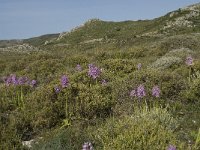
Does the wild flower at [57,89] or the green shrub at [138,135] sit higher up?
the wild flower at [57,89]

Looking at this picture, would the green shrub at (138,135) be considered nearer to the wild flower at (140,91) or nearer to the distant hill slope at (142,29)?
the wild flower at (140,91)

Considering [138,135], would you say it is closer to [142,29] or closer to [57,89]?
[57,89]

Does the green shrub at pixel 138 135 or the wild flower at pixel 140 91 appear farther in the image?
the wild flower at pixel 140 91

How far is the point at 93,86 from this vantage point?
10555mm

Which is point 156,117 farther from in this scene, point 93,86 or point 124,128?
point 93,86

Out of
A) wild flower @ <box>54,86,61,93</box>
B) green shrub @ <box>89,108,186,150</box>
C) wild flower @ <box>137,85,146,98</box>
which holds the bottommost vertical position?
green shrub @ <box>89,108,186,150</box>

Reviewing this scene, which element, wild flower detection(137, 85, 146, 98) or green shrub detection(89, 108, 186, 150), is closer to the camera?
green shrub detection(89, 108, 186, 150)

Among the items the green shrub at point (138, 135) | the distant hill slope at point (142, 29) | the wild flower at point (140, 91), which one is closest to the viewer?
the green shrub at point (138, 135)

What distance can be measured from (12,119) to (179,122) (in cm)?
333

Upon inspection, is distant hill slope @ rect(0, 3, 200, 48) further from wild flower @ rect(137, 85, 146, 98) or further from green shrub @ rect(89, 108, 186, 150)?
green shrub @ rect(89, 108, 186, 150)

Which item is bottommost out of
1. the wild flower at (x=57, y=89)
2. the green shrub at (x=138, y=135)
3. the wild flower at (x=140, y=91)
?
the green shrub at (x=138, y=135)

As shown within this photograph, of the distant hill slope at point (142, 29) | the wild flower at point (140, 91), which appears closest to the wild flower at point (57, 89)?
the wild flower at point (140, 91)

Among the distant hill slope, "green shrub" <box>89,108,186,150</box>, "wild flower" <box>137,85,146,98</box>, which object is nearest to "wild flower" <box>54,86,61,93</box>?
"wild flower" <box>137,85,146,98</box>

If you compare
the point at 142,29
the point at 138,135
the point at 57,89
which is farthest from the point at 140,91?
the point at 142,29
